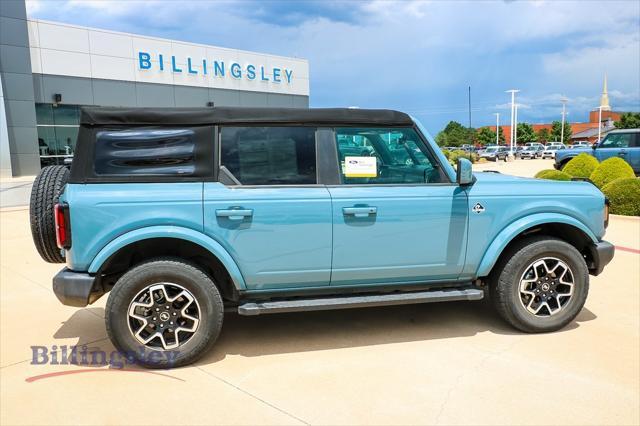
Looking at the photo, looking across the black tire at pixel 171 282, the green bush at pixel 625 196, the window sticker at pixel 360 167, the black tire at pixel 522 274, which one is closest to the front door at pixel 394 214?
the window sticker at pixel 360 167

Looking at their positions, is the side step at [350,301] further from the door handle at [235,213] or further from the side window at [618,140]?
the side window at [618,140]

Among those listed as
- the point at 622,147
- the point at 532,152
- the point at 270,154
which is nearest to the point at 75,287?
the point at 270,154

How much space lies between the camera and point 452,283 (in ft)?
13.8

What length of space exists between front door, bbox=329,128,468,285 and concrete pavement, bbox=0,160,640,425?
2.06 ft

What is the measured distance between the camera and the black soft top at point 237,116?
367 cm

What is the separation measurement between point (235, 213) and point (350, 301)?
1.10 metres

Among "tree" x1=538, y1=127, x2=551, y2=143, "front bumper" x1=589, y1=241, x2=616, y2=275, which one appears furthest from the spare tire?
"tree" x1=538, y1=127, x2=551, y2=143

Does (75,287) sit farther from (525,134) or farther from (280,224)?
(525,134)

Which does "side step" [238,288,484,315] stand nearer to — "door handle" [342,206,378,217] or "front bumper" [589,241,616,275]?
"door handle" [342,206,378,217]

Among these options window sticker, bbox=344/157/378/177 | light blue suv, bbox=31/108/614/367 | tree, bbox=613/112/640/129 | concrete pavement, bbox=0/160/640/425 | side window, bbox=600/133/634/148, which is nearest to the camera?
concrete pavement, bbox=0/160/640/425

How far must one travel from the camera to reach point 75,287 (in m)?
3.52

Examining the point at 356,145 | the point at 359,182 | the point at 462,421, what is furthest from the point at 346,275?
the point at 462,421

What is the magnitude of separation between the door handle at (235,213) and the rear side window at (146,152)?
1.27ft

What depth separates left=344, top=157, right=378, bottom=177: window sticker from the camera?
397 centimetres
